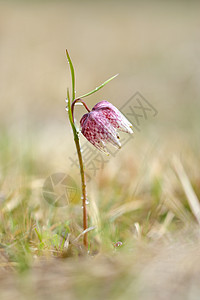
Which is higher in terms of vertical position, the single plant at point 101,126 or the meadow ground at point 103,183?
the single plant at point 101,126

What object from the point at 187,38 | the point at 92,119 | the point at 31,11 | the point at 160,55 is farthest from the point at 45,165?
the point at 31,11

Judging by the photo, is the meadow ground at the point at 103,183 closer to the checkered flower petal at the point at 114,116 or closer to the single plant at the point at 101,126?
the single plant at the point at 101,126

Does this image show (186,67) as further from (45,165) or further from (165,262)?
(165,262)

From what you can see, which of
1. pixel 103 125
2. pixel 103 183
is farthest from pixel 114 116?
pixel 103 183

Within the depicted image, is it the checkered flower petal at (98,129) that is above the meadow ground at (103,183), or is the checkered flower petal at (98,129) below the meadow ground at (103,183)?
above

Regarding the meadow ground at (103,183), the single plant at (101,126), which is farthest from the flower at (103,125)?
the meadow ground at (103,183)

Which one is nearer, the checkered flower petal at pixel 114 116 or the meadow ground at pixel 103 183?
the meadow ground at pixel 103 183

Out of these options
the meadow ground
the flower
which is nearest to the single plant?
the flower
